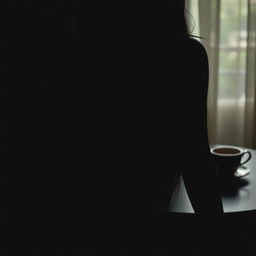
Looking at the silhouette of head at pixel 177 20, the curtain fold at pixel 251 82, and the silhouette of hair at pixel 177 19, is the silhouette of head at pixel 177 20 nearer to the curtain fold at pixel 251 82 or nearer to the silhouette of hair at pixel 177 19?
the silhouette of hair at pixel 177 19

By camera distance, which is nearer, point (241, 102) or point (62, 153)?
point (62, 153)

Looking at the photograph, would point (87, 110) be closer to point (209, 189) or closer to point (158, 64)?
point (158, 64)

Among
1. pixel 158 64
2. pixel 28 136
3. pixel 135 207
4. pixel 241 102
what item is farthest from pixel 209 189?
pixel 241 102

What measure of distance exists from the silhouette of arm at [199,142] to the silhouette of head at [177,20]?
6 cm

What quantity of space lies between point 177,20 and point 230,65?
1.99 m

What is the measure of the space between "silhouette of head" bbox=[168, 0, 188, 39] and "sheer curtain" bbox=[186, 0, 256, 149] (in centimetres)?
175

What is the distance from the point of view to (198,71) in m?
0.71

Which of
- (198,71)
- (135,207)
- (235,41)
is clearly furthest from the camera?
(235,41)

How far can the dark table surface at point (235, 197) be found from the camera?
3.02 ft

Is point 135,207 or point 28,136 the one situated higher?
point 28,136

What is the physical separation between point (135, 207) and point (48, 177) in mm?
203

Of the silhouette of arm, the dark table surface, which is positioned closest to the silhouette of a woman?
the silhouette of arm

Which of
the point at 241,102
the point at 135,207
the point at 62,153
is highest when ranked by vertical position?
the point at 62,153

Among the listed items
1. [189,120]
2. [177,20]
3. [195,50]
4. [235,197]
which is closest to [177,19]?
[177,20]
